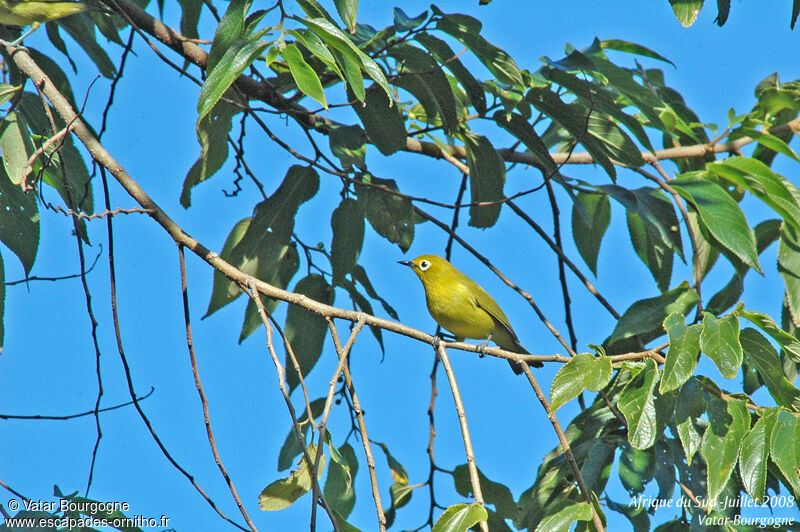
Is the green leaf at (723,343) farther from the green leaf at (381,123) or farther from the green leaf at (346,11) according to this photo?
the green leaf at (381,123)

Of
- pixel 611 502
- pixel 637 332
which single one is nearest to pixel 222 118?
pixel 637 332

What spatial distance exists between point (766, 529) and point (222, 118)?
2.81 m

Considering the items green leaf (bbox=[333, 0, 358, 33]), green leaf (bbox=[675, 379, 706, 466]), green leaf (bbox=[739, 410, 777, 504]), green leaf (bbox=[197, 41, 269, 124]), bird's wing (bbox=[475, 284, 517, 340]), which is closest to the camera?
green leaf (bbox=[197, 41, 269, 124])

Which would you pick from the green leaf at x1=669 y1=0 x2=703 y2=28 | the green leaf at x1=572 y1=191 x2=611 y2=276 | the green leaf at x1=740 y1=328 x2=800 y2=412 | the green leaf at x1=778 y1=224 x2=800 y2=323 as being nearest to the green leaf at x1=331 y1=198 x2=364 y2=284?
the green leaf at x1=572 y1=191 x2=611 y2=276

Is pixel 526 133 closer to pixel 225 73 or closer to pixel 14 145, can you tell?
pixel 225 73

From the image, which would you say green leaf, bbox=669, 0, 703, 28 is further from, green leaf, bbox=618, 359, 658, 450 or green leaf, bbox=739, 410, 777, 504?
green leaf, bbox=739, 410, 777, 504

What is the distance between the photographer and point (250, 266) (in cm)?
363

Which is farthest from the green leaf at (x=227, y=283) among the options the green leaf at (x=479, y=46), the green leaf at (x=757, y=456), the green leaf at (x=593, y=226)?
the green leaf at (x=757, y=456)

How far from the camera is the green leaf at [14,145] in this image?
265cm

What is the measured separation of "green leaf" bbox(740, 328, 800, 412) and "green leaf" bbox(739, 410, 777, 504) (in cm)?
12

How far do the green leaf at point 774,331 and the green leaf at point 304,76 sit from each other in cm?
143

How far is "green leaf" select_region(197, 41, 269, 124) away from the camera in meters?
1.88

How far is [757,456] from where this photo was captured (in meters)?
2.39

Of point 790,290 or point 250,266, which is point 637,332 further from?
point 250,266
